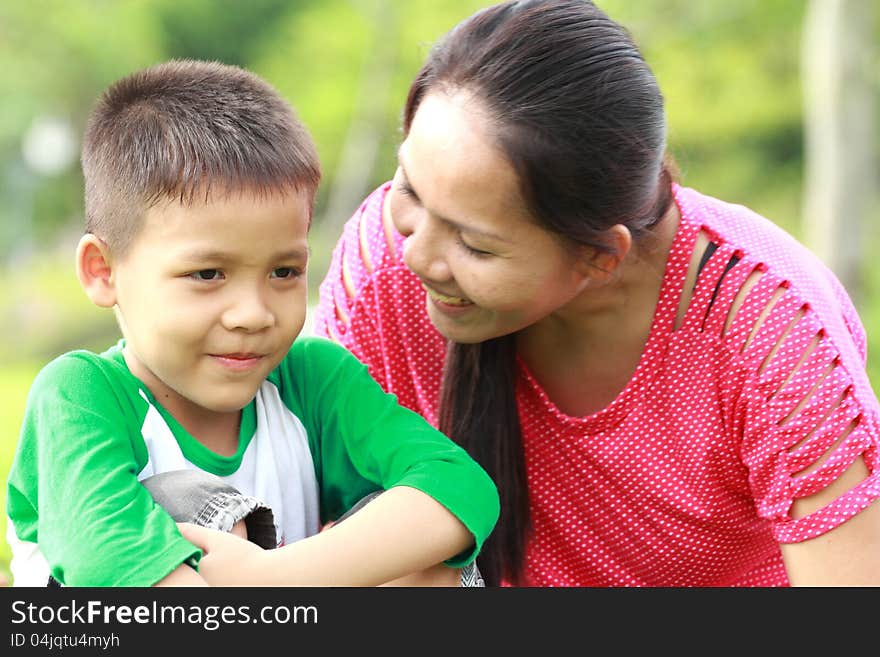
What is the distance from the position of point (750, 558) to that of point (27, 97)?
42.5ft

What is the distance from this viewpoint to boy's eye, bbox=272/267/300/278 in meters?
2.23

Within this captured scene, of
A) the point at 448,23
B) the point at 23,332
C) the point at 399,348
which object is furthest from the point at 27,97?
the point at 399,348

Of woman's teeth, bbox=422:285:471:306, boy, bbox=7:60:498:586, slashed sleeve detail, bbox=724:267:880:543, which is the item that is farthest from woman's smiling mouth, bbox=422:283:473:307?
slashed sleeve detail, bbox=724:267:880:543

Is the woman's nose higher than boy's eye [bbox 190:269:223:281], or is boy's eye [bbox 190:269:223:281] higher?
the woman's nose

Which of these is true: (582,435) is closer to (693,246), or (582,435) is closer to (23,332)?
(693,246)

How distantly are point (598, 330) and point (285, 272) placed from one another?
2.44ft

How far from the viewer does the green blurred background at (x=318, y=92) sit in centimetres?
1224

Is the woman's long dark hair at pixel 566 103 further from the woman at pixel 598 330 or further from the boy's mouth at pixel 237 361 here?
the boy's mouth at pixel 237 361

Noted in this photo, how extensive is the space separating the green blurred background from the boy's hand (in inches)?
384

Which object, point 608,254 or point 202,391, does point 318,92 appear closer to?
point 608,254

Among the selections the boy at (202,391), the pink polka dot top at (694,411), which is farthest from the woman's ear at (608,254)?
the boy at (202,391)

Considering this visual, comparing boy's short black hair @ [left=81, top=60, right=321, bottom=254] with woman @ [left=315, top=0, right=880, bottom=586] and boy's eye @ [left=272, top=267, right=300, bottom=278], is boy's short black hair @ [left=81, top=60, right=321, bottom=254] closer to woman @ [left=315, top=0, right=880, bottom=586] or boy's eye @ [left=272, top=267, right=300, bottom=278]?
boy's eye @ [left=272, top=267, right=300, bottom=278]
